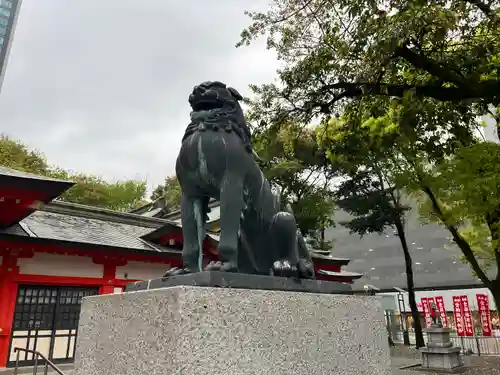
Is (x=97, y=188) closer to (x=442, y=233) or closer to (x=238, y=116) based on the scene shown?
(x=442, y=233)

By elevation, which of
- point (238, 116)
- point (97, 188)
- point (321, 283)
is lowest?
point (321, 283)

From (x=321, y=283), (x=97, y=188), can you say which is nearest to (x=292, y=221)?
(x=321, y=283)

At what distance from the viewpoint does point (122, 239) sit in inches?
464

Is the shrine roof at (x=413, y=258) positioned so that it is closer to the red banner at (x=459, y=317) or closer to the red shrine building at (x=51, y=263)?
the red banner at (x=459, y=317)

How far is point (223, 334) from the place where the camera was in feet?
5.67

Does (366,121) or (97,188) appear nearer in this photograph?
(366,121)

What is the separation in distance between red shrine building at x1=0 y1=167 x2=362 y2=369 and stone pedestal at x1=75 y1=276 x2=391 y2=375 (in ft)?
22.4

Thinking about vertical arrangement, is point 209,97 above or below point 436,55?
below

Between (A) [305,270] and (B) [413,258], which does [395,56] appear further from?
(B) [413,258]

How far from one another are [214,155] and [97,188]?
2678 centimetres

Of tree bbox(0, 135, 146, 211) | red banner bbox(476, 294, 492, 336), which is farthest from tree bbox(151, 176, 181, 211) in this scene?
red banner bbox(476, 294, 492, 336)

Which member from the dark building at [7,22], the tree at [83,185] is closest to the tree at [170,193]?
the tree at [83,185]

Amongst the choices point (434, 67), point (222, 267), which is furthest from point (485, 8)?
point (222, 267)

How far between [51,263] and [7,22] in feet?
160
